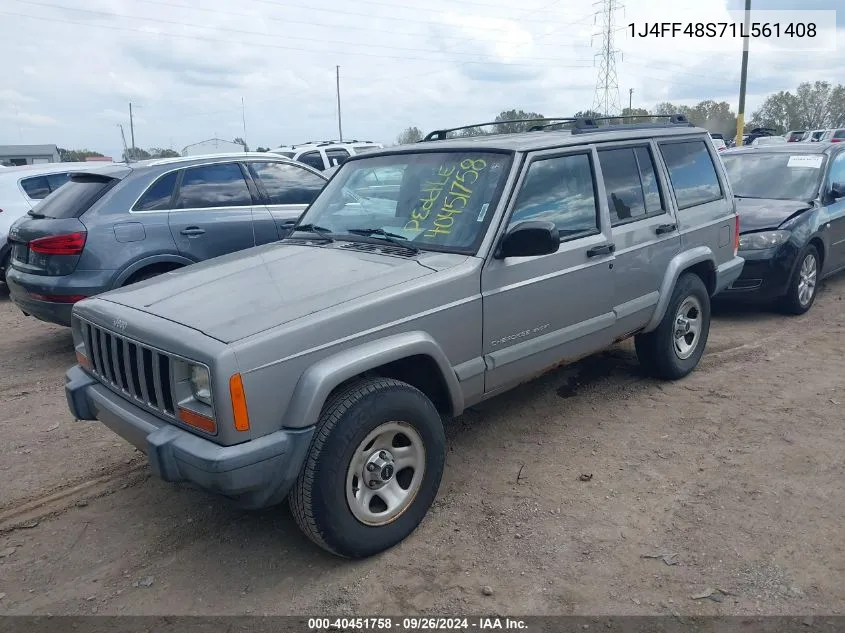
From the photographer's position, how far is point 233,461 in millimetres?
2662

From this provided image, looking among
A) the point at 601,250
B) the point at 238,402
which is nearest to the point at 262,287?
the point at 238,402

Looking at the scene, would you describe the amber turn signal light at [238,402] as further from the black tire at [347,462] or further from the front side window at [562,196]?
the front side window at [562,196]

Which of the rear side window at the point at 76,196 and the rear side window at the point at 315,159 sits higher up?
the rear side window at the point at 315,159

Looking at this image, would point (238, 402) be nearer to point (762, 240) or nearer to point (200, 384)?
point (200, 384)

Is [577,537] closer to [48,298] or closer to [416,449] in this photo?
[416,449]

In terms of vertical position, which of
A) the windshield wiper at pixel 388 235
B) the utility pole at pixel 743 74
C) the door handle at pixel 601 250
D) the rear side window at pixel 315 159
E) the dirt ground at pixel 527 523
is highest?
the utility pole at pixel 743 74

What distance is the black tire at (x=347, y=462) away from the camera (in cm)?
289

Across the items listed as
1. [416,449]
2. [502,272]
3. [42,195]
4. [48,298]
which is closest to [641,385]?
[502,272]

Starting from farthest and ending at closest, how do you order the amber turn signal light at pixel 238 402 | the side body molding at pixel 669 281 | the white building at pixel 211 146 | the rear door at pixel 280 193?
the white building at pixel 211 146
the rear door at pixel 280 193
the side body molding at pixel 669 281
the amber turn signal light at pixel 238 402

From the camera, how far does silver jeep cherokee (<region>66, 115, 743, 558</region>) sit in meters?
2.80

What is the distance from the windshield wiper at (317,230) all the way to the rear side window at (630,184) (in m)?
1.82

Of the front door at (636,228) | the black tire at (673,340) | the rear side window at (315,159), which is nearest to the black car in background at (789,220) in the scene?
the black tire at (673,340)

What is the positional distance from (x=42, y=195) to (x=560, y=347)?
840cm

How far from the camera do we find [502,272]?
143 inches
